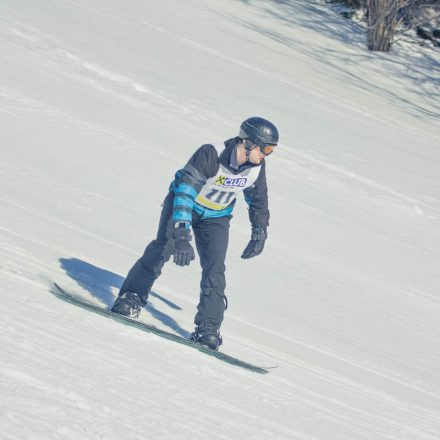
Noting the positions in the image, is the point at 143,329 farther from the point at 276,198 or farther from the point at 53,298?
the point at 276,198

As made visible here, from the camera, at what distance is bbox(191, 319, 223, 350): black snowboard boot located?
19.3 ft

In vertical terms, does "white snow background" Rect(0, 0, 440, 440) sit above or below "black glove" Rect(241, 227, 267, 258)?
below

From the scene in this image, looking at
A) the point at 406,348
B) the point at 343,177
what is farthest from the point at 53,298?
the point at 343,177

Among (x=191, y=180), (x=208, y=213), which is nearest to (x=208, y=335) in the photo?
(x=208, y=213)

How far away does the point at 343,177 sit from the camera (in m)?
13.4

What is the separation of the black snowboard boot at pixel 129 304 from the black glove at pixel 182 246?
50cm

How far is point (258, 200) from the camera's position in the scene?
249 inches

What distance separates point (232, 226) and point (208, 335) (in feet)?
13.8

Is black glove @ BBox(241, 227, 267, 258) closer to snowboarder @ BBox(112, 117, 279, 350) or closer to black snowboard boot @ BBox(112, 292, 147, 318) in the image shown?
snowboarder @ BBox(112, 117, 279, 350)

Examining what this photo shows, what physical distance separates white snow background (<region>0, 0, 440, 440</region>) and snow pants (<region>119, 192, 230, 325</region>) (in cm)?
31

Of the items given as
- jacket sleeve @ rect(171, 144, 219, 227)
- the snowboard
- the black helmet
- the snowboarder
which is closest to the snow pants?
the snowboarder

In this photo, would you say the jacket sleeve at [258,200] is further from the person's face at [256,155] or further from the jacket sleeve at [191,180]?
the jacket sleeve at [191,180]

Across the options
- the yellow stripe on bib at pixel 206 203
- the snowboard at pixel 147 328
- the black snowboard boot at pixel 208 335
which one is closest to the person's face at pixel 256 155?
the yellow stripe on bib at pixel 206 203

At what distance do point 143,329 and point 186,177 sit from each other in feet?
3.02
